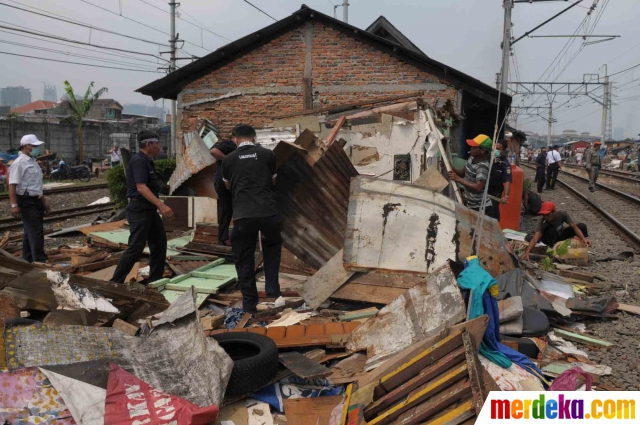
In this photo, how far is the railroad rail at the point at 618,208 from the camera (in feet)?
40.4

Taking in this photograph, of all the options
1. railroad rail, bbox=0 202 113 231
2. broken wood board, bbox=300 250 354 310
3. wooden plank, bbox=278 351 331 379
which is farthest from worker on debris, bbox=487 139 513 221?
railroad rail, bbox=0 202 113 231

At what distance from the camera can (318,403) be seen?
3777mm

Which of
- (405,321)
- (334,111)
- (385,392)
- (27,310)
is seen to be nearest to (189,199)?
(334,111)

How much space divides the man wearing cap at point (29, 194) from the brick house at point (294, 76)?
21.1 feet

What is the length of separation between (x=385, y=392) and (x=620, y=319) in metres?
3.70

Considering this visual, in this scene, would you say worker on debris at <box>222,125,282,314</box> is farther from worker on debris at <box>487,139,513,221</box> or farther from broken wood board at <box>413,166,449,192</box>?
worker on debris at <box>487,139,513,221</box>

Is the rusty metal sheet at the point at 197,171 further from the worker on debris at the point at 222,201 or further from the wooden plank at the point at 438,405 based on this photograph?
the wooden plank at the point at 438,405

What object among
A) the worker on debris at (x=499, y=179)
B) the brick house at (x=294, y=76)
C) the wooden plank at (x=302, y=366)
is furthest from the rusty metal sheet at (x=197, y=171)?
the wooden plank at (x=302, y=366)

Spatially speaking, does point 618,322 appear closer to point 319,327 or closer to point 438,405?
point 319,327

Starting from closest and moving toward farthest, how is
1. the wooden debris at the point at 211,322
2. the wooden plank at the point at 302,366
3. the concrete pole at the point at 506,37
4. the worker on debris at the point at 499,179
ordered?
the wooden plank at the point at 302,366 < the wooden debris at the point at 211,322 < the worker on debris at the point at 499,179 < the concrete pole at the point at 506,37

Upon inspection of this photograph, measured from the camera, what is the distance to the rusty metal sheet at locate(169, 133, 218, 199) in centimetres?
990

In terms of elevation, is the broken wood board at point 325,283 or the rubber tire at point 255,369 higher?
the broken wood board at point 325,283

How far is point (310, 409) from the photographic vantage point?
3703mm

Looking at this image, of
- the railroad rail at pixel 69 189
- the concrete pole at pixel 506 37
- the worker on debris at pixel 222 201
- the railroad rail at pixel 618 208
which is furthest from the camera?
the railroad rail at pixel 69 189
